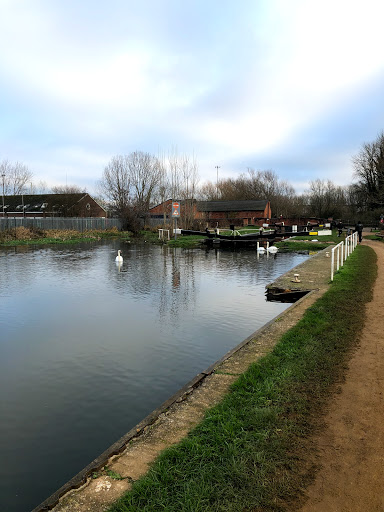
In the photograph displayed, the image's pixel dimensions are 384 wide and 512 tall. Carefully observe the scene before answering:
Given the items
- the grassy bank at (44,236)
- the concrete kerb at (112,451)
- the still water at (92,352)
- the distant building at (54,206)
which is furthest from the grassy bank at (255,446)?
the distant building at (54,206)

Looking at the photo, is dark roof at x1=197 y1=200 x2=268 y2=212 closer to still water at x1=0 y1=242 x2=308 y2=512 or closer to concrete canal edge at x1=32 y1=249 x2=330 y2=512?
still water at x1=0 y1=242 x2=308 y2=512

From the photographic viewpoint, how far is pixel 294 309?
28.6 feet

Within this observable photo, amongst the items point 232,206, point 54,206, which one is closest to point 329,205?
point 232,206

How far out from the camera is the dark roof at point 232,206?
232 ft

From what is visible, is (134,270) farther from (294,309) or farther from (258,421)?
A: (258,421)

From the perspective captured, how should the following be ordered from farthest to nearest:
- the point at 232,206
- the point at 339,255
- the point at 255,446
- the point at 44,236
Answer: the point at 232,206 < the point at 44,236 < the point at 339,255 < the point at 255,446

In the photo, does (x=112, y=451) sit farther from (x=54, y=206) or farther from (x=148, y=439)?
(x=54, y=206)

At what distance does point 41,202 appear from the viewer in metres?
64.4

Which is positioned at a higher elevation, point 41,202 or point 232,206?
point 41,202

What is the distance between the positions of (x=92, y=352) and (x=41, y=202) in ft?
209

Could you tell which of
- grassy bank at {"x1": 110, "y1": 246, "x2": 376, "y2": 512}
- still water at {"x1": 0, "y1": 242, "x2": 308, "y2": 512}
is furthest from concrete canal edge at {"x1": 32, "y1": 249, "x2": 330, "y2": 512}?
still water at {"x1": 0, "y1": 242, "x2": 308, "y2": 512}

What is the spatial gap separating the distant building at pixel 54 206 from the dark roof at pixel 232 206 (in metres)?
19.8

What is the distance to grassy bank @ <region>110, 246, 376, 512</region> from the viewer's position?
8.74ft

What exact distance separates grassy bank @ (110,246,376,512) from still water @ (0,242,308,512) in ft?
3.98
